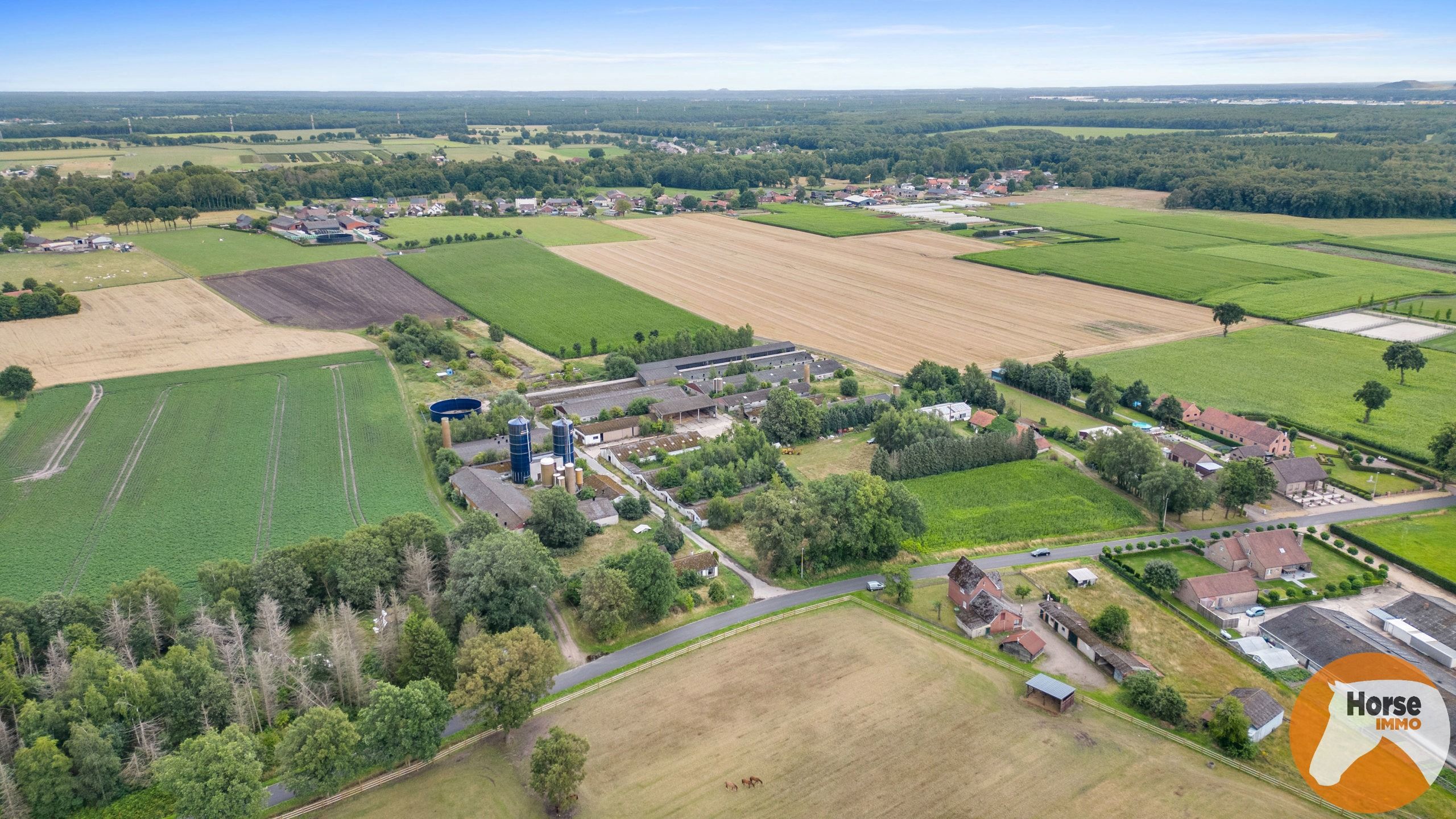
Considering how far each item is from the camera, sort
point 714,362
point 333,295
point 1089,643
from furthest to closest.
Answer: point 333,295, point 714,362, point 1089,643

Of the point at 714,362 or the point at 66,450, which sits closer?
the point at 66,450

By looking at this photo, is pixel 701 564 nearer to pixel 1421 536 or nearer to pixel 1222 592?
pixel 1222 592

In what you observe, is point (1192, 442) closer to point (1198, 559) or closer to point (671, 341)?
point (1198, 559)

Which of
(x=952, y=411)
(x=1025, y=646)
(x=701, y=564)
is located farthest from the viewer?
(x=952, y=411)

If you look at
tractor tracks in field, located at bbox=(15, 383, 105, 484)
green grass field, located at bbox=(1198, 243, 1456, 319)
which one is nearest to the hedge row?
green grass field, located at bbox=(1198, 243, 1456, 319)

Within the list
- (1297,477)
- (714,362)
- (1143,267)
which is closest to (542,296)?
(714,362)

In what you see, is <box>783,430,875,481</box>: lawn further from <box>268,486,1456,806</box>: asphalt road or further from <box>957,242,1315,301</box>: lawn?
<box>957,242,1315,301</box>: lawn
